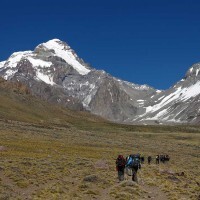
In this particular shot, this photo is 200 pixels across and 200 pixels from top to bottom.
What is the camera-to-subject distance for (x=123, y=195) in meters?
29.5

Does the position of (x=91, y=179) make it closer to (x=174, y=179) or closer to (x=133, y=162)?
(x=133, y=162)

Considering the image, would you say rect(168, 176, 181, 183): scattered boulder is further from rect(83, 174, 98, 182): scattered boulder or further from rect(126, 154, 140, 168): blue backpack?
rect(83, 174, 98, 182): scattered boulder

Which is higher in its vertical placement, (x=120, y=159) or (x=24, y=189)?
(x=120, y=159)

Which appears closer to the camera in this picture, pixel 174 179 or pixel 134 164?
pixel 134 164

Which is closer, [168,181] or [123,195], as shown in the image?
[123,195]

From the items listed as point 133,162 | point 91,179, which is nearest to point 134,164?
point 133,162

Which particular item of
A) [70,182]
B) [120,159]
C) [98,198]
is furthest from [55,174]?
[98,198]

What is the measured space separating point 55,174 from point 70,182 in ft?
12.8

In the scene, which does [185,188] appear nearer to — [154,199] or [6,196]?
[154,199]

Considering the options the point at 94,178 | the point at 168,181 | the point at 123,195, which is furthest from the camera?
the point at 168,181

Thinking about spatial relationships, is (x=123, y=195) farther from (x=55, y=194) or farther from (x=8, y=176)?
(x=8, y=176)

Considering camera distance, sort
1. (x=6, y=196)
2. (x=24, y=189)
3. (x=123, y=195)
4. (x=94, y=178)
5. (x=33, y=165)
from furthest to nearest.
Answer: (x=33, y=165), (x=94, y=178), (x=24, y=189), (x=123, y=195), (x=6, y=196)

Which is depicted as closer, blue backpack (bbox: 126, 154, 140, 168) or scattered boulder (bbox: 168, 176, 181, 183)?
blue backpack (bbox: 126, 154, 140, 168)

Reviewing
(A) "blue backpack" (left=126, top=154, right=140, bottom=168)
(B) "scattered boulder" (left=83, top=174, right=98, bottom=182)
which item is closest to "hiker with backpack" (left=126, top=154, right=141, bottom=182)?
(A) "blue backpack" (left=126, top=154, right=140, bottom=168)
